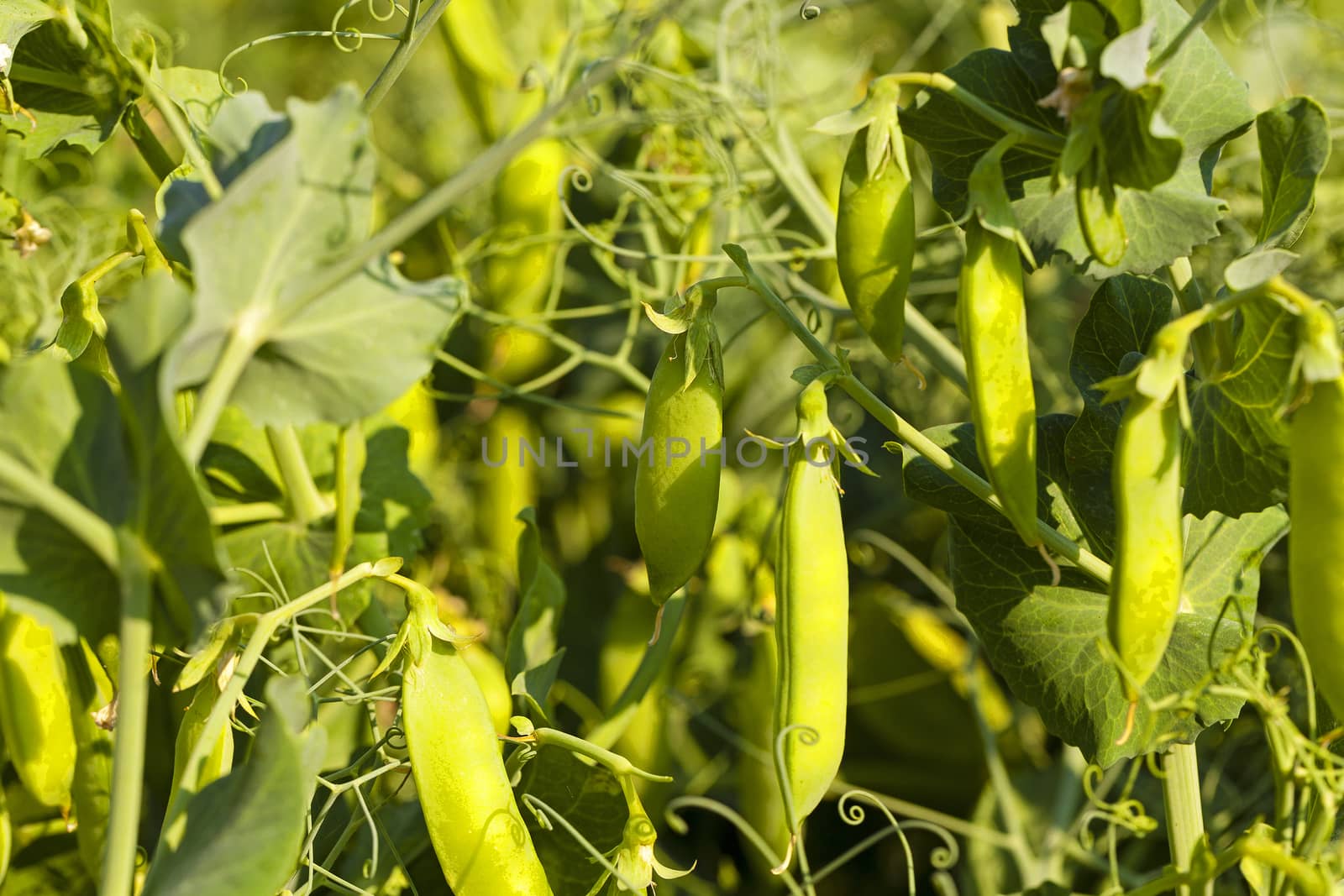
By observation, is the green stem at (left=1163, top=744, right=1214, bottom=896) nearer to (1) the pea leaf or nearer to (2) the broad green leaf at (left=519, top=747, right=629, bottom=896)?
(1) the pea leaf

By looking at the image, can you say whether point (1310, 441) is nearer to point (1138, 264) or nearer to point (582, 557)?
point (1138, 264)

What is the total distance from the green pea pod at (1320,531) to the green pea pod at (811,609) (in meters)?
0.15

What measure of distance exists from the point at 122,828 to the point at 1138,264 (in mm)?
404

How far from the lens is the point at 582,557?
1044 millimetres

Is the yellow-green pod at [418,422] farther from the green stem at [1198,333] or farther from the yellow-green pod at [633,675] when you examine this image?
the green stem at [1198,333]

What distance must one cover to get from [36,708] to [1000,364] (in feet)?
1.36

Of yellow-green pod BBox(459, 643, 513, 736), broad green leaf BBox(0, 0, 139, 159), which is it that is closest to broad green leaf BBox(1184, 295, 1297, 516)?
yellow-green pod BBox(459, 643, 513, 736)

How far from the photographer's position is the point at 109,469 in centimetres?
32

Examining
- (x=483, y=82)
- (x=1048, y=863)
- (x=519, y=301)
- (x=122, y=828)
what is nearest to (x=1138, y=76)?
(x=122, y=828)

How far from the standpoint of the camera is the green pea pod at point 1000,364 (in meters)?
0.39

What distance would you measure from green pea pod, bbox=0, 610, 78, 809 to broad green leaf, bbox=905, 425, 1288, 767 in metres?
0.37

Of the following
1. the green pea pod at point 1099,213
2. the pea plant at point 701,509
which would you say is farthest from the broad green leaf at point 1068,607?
the green pea pod at point 1099,213

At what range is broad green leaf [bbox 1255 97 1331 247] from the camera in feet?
1.33

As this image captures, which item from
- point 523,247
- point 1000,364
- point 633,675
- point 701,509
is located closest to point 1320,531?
point 1000,364
